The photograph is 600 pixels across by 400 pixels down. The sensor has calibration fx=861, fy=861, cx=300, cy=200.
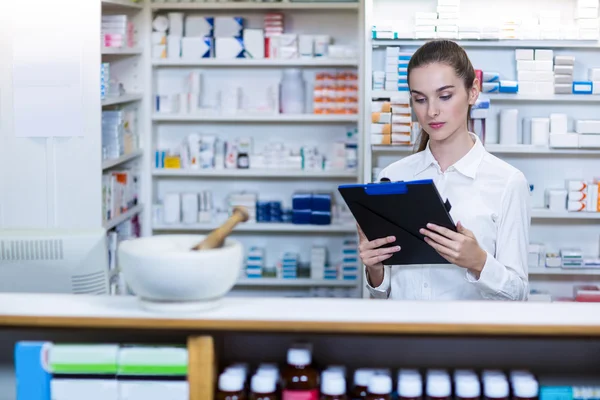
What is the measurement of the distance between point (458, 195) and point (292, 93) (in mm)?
3349

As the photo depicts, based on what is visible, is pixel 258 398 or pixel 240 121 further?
pixel 240 121

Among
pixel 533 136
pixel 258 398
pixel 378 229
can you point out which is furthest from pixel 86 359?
pixel 533 136

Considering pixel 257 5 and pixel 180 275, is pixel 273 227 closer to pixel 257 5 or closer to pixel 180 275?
pixel 257 5

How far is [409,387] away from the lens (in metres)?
1.61

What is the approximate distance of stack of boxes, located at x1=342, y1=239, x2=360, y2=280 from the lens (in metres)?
5.73

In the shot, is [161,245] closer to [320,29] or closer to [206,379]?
[206,379]

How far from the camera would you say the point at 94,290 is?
2074mm

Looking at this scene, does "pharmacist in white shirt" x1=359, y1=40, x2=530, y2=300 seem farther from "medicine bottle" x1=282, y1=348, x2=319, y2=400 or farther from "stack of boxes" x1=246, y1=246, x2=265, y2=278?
"stack of boxes" x1=246, y1=246, x2=265, y2=278

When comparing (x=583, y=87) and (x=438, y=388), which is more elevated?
(x=583, y=87)

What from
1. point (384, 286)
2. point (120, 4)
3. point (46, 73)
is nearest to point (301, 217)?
point (120, 4)

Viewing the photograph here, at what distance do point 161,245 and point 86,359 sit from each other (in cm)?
28

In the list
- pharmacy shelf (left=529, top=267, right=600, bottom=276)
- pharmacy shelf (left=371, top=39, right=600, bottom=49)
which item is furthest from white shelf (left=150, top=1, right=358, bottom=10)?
pharmacy shelf (left=529, top=267, right=600, bottom=276)

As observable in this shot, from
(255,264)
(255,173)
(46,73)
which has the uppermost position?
(46,73)

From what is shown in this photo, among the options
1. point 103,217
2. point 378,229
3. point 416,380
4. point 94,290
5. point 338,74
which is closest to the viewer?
point 416,380
